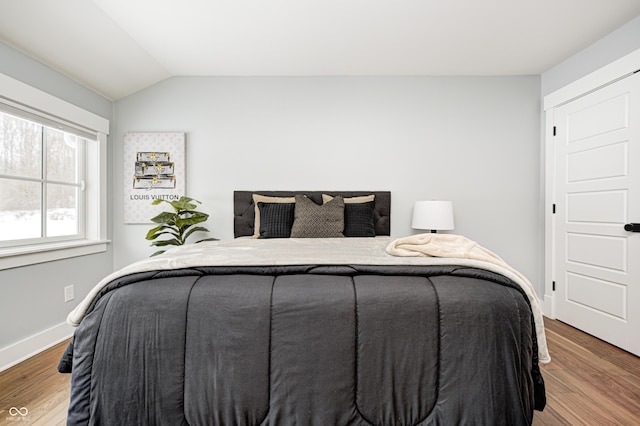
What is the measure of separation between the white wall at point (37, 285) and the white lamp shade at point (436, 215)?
9.83 ft

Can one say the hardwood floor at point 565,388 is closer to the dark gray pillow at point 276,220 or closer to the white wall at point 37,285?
the white wall at point 37,285

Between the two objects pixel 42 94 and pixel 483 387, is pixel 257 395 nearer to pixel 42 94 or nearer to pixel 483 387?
pixel 483 387

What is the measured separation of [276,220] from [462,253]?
1.73 m

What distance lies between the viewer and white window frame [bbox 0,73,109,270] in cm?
209

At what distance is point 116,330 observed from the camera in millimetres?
1142

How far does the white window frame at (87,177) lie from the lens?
6.87 feet

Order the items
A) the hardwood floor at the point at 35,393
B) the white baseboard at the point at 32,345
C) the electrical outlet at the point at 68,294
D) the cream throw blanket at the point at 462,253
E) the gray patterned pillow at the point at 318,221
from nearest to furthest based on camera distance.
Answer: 1. the cream throw blanket at the point at 462,253
2. the hardwood floor at the point at 35,393
3. the white baseboard at the point at 32,345
4. the electrical outlet at the point at 68,294
5. the gray patterned pillow at the point at 318,221

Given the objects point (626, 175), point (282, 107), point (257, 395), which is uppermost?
point (282, 107)

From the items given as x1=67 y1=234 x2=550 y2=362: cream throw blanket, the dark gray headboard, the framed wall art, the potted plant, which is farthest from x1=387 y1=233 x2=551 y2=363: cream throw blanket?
the framed wall art

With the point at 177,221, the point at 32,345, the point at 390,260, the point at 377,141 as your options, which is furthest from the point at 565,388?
the point at 32,345

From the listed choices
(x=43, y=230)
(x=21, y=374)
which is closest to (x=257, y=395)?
(x=21, y=374)

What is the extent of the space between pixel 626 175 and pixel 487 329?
2.15m

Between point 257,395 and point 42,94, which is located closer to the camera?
point 257,395

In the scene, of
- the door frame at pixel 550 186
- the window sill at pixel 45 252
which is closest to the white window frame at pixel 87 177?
the window sill at pixel 45 252
